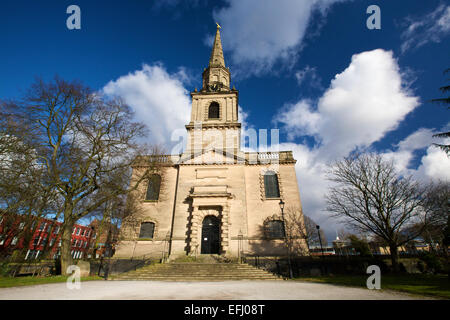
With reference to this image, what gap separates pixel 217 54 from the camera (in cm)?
3359

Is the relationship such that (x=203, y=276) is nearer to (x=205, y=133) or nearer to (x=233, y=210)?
(x=233, y=210)

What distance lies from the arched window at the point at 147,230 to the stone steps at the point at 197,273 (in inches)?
221

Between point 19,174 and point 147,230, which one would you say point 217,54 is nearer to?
point 147,230

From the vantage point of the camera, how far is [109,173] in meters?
14.8

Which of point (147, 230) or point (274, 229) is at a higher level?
point (274, 229)

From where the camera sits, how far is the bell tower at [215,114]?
25.9 metres

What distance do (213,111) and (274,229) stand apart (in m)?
17.8

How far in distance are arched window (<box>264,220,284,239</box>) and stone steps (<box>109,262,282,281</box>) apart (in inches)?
219

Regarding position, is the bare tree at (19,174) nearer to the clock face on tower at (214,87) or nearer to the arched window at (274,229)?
the arched window at (274,229)

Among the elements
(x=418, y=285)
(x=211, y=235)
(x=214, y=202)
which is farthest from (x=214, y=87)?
(x=418, y=285)

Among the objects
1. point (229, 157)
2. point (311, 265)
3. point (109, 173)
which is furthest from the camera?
point (229, 157)

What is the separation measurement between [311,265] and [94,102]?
21.1 metres

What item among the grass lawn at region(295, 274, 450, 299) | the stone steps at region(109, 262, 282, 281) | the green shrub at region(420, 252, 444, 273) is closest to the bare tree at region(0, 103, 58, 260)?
the stone steps at region(109, 262, 282, 281)
